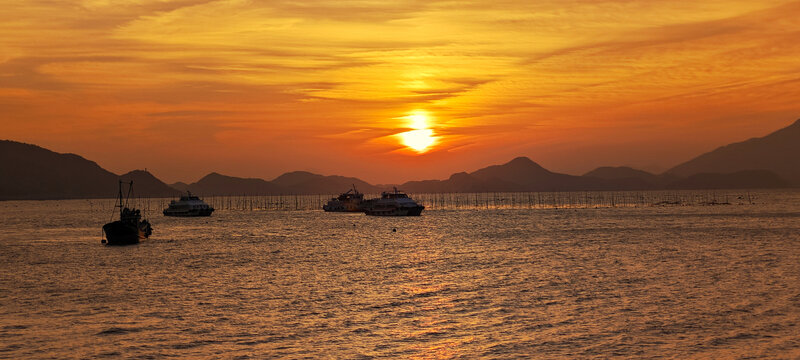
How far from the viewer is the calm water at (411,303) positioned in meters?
34.7

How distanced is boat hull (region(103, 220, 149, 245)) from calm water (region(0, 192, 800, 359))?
56.9 ft

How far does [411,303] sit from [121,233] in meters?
77.8

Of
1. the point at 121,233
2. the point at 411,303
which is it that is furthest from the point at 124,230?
the point at 411,303

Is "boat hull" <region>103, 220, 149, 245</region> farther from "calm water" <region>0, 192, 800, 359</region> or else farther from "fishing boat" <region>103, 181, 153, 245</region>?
"calm water" <region>0, 192, 800, 359</region>

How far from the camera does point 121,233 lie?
11169cm

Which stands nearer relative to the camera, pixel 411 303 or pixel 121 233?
pixel 411 303

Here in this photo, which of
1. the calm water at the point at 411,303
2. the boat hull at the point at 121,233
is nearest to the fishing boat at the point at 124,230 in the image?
the boat hull at the point at 121,233

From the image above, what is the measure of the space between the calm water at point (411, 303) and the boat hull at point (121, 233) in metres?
17.3

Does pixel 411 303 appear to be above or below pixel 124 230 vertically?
below

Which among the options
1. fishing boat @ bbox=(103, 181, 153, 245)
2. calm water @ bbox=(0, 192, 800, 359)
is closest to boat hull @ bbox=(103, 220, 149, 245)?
fishing boat @ bbox=(103, 181, 153, 245)

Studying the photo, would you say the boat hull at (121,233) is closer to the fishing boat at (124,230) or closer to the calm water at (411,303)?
the fishing boat at (124,230)

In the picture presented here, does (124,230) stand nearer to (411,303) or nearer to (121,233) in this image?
(121,233)

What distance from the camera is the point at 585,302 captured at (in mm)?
47281

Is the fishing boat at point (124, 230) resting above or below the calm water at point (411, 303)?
above
